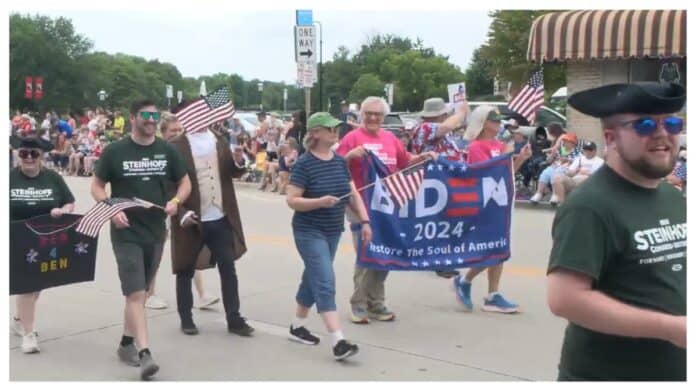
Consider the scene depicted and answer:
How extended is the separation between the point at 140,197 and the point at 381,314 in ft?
7.54

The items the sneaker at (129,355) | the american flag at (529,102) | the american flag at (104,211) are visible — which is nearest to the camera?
the american flag at (104,211)

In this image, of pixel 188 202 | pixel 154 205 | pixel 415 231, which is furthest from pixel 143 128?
pixel 415 231

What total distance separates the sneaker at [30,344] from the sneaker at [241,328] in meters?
1.42

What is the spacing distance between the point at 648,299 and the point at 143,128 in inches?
152

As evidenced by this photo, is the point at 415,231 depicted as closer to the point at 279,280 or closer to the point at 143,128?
the point at 279,280

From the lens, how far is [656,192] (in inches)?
111

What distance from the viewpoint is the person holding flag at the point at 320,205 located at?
228 inches

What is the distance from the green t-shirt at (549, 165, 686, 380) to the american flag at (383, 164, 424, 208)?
13.6 ft

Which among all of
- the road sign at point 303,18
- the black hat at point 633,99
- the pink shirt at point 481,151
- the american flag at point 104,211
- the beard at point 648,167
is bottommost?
the american flag at point 104,211

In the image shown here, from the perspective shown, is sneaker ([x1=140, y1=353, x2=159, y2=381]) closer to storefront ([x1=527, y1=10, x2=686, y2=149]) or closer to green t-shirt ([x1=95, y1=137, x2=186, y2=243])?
green t-shirt ([x1=95, y1=137, x2=186, y2=243])

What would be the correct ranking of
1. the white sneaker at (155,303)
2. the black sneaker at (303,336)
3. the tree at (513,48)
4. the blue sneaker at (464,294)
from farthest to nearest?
the tree at (513,48) < the white sneaker at (155,303) < the blue sneaker at (464,294) < the black sneaker at (303,336)

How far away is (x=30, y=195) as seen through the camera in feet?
19.8

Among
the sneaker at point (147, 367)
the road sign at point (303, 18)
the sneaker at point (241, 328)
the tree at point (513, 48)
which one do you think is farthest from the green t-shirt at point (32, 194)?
the tree at point (513, 48)

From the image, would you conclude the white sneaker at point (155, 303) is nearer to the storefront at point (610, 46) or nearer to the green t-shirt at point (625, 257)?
the green t-shirt at point (625, 257)
